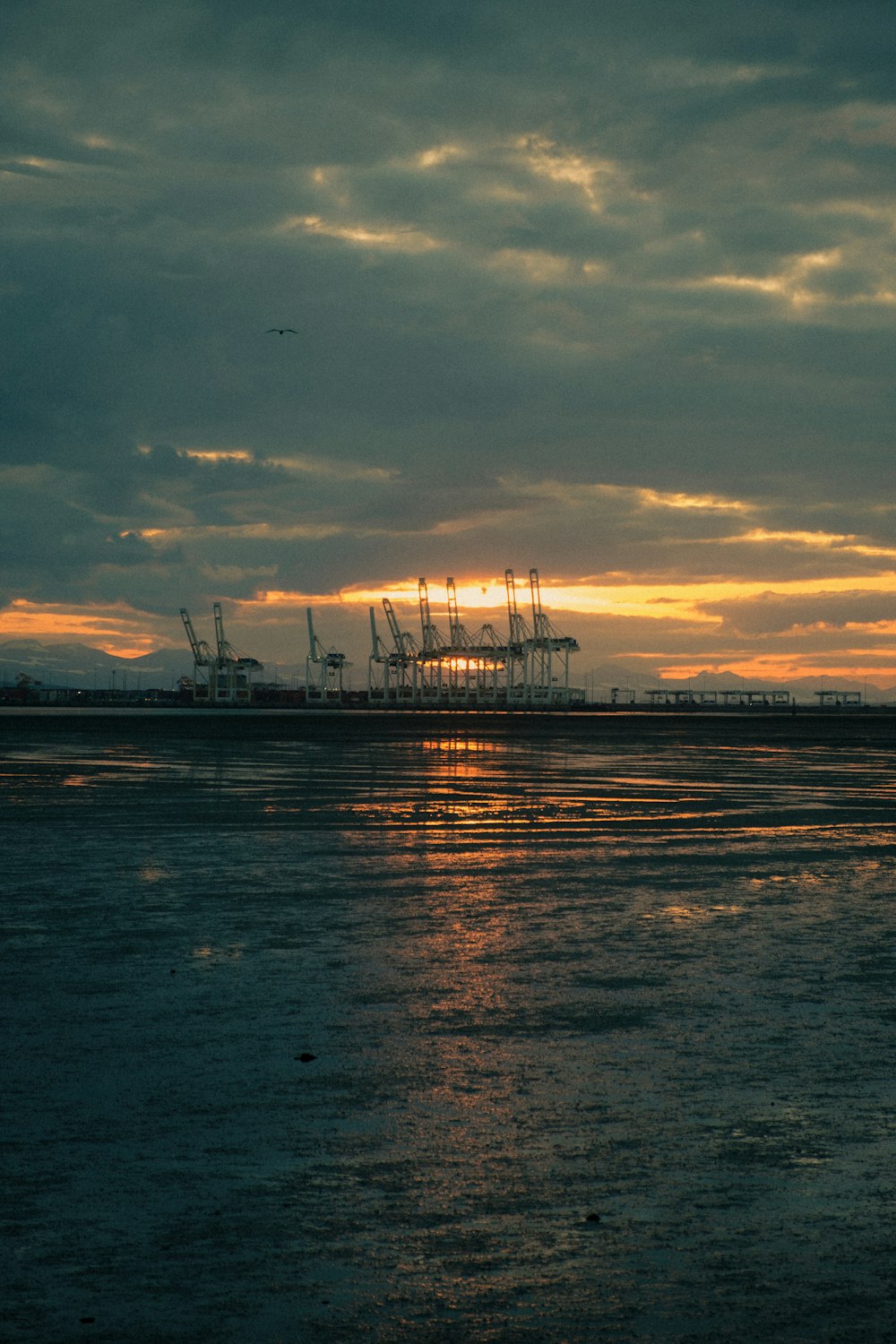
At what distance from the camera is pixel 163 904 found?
45.5 ft

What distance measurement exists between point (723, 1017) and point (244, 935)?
4.76m

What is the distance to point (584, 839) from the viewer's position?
66.4 ft

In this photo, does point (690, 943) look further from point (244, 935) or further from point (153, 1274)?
point (153, 1274)

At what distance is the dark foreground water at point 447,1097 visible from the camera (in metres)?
4.95

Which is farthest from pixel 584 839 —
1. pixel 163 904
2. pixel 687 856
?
pixel 163 904

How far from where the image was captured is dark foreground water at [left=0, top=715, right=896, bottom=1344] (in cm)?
495

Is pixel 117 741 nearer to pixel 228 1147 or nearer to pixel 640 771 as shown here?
pixel 640 771

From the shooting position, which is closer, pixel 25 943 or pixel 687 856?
pixel 25 943

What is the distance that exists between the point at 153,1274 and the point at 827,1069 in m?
4.28

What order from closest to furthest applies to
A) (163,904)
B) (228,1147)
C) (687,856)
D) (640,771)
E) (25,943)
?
1. (228,1147)
2. (25,943)
3. (163,904)
4. (687,856)
5. (640,771)

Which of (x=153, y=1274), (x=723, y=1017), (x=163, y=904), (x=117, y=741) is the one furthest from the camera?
(x=117, y=741)

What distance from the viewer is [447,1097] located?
7.33m

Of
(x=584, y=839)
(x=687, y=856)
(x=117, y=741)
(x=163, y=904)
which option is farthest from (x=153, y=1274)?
(x=117, y=741)

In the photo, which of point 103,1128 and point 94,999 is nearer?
point 103,1128
